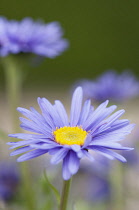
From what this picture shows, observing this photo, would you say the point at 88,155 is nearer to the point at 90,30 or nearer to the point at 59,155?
the point at 59,155

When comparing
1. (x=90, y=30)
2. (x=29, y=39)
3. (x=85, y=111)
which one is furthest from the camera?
(x=90, y=30)

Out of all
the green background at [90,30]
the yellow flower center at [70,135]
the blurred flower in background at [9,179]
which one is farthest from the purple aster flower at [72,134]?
the green background at [90,30]

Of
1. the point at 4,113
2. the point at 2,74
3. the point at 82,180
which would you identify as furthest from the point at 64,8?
the point at 82,180

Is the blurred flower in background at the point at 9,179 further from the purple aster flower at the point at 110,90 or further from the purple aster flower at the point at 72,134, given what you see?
the purple aster flower at the point at 72,134

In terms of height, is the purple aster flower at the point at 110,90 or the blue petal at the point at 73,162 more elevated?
the purple aster flower at the point at 110,90

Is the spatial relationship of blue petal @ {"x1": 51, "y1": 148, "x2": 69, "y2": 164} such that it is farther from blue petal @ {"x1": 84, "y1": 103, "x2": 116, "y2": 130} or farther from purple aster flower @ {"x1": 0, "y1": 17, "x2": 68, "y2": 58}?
purple aster flower @ {"x1": 0, "y1": 17, "x2": 68, "y2": 58}

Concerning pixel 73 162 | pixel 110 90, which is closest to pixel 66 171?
pixel 73 162
